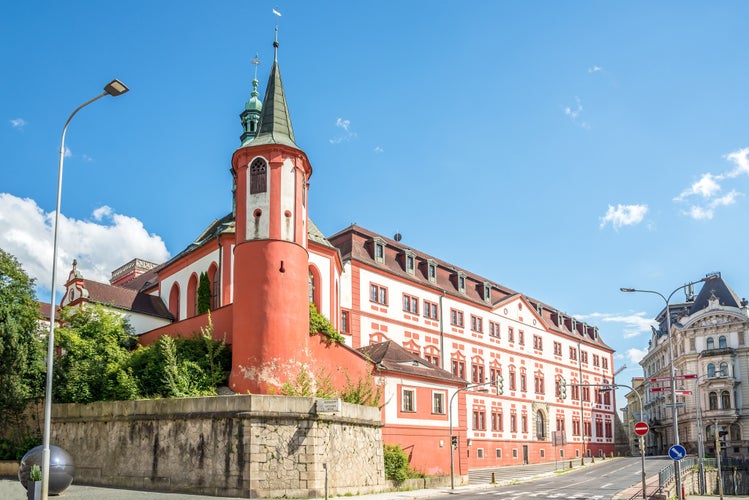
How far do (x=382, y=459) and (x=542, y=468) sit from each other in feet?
99.7

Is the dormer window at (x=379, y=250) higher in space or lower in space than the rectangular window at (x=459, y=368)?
higher

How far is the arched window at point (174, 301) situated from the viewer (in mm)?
44812

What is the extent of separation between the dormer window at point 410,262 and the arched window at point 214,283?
1878 cm

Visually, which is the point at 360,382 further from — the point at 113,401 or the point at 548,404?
the point at 548,404

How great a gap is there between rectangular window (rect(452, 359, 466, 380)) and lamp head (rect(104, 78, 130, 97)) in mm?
42936

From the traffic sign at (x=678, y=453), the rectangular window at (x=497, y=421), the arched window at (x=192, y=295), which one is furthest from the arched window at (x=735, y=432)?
the arched window at (x=192, y=295)

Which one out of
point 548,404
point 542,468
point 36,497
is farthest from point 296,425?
point 548,404

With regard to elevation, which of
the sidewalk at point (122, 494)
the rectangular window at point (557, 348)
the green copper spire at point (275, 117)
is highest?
the green copper spire at point (275, 117)

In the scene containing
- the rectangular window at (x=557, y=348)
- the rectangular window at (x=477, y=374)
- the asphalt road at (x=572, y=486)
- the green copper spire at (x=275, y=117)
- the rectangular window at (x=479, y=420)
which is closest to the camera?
the asphalt road at (x=572, y=486)

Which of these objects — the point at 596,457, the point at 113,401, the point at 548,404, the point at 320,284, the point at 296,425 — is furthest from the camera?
the point at 596,457

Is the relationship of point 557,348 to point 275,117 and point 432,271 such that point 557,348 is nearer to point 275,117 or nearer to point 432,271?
point 432,271

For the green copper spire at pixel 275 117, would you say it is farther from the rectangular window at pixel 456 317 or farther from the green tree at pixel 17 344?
the rectangular window at pixel 456 317

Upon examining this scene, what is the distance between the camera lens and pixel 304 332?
33344 mm

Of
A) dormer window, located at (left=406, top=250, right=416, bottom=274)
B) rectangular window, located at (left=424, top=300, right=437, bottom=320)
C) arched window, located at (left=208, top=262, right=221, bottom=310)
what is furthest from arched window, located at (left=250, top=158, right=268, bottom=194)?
rectangular window, located at (left=424, top=300, right=437, bottom=320)
